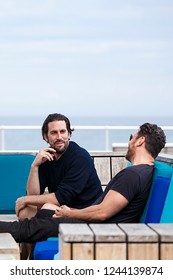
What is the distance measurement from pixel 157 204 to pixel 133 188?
15 centimetres

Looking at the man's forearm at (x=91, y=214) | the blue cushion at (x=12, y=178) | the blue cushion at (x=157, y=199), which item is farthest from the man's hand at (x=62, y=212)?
the blue cushion at (x=12, y=178)

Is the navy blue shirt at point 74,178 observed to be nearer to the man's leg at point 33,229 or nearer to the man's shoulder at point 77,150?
the man's shoulder at point 77,150

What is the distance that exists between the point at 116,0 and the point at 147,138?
201 feet

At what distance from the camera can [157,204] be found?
4.20 meters

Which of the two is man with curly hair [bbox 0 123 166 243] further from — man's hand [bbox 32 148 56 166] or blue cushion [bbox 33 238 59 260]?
man's hand [bbox 32 148 56 166]

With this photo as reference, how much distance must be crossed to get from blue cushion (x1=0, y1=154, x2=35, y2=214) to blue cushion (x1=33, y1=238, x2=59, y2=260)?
178cm

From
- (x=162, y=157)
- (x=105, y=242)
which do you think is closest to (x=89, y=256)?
(x=105, y=242)

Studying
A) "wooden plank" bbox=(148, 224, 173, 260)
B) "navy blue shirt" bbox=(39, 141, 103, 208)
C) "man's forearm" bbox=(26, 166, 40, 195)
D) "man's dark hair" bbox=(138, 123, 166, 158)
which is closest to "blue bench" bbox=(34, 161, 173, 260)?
"man's dark hair" bbox=(138, 123, 166, 158)

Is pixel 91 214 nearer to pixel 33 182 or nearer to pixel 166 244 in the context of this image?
pixel 33 182

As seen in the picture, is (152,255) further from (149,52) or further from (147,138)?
(149,52)

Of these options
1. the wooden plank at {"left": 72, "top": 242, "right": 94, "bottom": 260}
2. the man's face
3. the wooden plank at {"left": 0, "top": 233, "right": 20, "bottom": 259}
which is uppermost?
the man's face

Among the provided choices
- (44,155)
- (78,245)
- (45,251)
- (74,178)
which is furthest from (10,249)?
(44,155)

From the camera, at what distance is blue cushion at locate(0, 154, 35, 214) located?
6.07 m

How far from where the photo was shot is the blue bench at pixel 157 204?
4.09 metres
